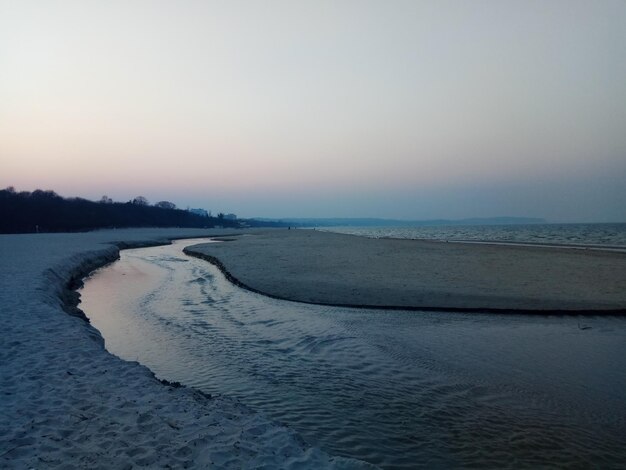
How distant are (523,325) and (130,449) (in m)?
13.9

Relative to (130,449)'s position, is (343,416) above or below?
below

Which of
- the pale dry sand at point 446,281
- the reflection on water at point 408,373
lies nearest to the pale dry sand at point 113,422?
the reflection on water at point 408,373

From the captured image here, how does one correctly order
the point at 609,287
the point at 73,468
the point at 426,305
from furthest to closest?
the point at 609,287
the point at 426,305
the point at 73,468

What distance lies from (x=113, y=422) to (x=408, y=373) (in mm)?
6909

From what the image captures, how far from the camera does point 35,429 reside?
6.36 meters

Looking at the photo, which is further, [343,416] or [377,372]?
[377,372]

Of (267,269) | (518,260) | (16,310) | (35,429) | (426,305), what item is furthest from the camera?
(518,260)

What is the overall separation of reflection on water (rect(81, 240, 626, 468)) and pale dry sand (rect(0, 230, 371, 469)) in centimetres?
107

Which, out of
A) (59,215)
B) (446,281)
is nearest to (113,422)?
(446,281)

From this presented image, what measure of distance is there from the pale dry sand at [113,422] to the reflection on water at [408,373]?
1.07 m

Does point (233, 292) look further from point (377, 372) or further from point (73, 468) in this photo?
point (73, 468)

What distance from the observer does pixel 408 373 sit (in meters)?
10.2

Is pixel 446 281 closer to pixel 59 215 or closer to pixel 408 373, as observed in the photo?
pixel 408 373

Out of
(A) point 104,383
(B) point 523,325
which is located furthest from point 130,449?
(B) point 523,325
